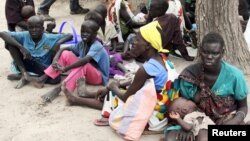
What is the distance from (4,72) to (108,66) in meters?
1.47

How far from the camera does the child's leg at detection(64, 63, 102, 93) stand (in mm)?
4641

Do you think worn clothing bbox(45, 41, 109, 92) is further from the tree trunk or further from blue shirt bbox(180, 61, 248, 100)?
blue shirt bbox(180, 61, 248, 100)

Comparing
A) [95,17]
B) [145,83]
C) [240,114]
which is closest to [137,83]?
[145,83]

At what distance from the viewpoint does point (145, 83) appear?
373 centimetres

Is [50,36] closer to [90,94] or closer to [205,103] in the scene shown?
[90,94]

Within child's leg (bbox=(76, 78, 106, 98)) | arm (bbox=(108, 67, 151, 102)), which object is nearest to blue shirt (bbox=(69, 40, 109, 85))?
child's leg (bbox=(76, 78, 106, 98))

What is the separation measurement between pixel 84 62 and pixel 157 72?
1.13 meters

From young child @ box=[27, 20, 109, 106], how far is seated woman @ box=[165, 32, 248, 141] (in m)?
1.33

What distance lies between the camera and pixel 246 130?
3342mm

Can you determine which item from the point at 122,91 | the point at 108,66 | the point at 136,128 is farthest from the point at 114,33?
the point at 136,128

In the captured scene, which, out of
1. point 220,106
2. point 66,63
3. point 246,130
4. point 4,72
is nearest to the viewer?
point 246,130

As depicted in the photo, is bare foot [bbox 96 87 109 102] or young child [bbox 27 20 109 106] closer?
bare foot [bbox 96 87 109 102]

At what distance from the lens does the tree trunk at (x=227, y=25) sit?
4895 millimetres

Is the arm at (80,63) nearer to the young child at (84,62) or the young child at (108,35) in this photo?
the young child at (84,62)
